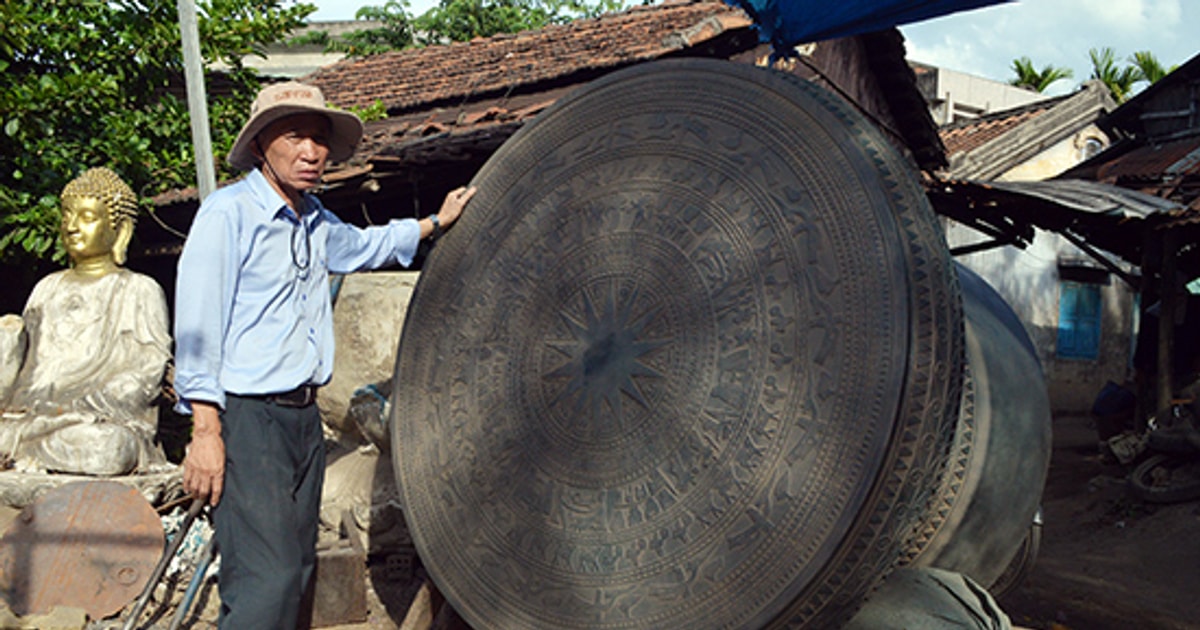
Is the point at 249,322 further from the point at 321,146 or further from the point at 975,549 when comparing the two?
the point at 975,549

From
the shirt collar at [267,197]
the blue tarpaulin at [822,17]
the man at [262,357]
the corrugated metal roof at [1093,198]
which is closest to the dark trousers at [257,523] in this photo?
the man at [262,357]

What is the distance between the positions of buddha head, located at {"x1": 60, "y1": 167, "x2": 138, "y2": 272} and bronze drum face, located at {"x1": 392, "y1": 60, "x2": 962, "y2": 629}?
346 cm

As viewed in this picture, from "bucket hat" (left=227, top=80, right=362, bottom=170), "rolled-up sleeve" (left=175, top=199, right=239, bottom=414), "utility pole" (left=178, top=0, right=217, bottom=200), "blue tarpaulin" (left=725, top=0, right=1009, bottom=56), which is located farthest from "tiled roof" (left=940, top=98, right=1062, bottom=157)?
"rolled-up sleeve" (left=175, top=199, right=239, bottom=414)

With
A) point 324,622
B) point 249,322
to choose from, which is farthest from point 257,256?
point 324,622

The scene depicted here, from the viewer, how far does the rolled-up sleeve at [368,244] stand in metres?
2.98

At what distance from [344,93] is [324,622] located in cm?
690

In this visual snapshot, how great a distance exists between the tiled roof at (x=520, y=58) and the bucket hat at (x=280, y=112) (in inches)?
162

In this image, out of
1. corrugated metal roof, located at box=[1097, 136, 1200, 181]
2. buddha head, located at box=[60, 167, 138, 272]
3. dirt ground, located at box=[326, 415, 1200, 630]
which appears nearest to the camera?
dirt ground, located at box=[326, 415, 1200, 630]

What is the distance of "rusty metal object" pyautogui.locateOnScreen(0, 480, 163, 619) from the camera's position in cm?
443

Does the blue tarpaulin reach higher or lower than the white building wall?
higher

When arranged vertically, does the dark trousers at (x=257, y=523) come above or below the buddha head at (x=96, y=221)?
below

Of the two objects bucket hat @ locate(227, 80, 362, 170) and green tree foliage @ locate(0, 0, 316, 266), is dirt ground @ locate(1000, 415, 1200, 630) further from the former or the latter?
green tree foliage @ locate(0, 0, 316, 266)

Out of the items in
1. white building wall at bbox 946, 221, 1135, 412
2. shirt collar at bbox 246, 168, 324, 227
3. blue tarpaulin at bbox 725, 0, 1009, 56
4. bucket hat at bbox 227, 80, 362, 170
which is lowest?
white building wall at bbox 946, 221, 1135, 412

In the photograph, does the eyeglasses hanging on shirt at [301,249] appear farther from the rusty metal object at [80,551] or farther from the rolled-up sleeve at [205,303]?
the rusty metal object at [80,551]
